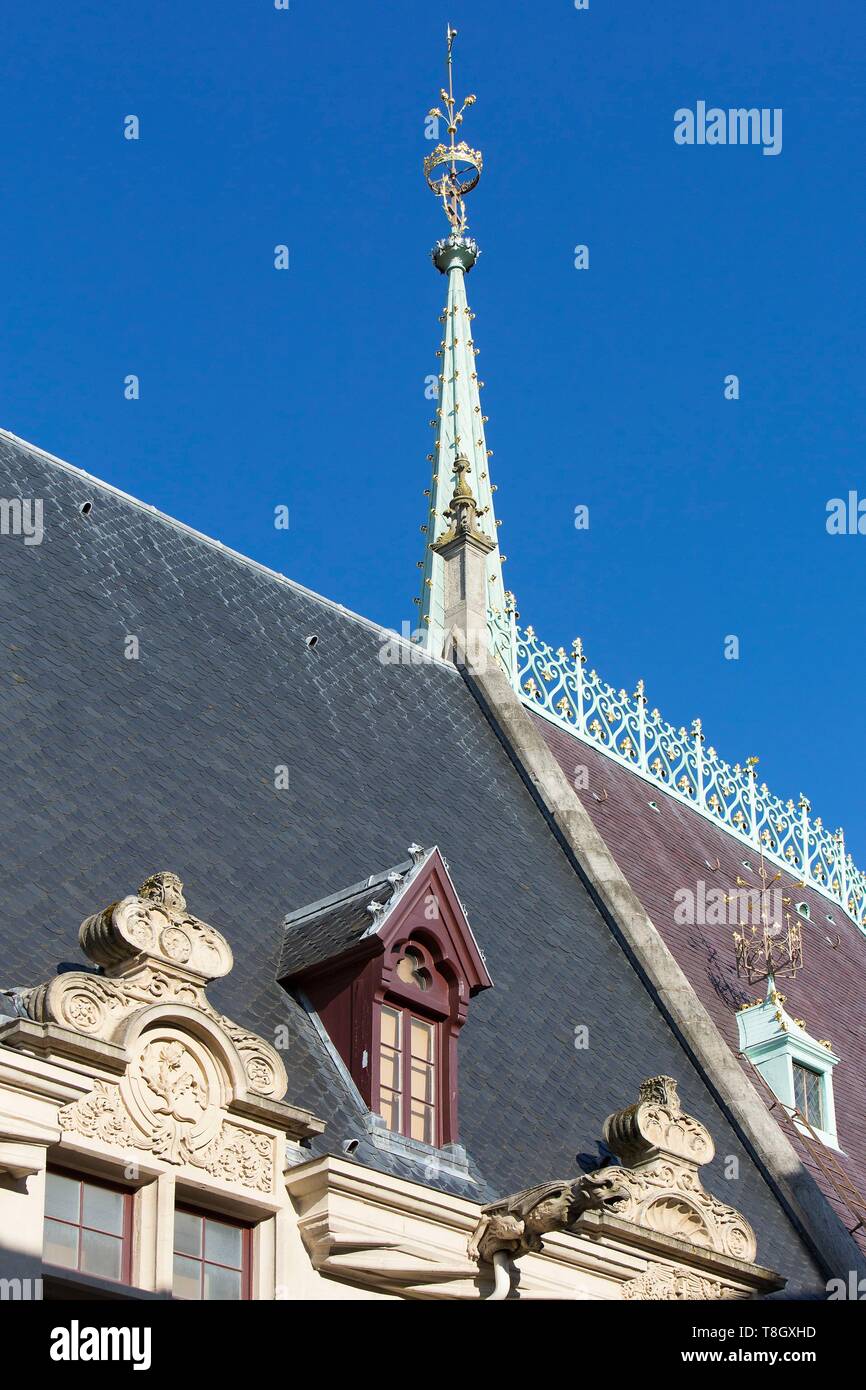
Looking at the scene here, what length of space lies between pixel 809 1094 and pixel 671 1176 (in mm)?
8183

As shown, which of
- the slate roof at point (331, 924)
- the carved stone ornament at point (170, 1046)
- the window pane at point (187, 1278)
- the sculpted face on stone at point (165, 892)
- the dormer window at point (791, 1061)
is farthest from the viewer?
the dormer window at point (791, 1061)

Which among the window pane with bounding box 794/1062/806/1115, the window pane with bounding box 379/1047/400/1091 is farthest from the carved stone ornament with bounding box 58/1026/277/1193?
the window pane with bounding box 794/1062/806/1115

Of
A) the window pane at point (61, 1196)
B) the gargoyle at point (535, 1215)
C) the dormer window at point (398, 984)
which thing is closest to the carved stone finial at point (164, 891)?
the window pane at point (61, 1196)

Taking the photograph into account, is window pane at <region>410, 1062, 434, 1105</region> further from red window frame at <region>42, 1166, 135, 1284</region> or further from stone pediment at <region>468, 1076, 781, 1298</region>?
red window frame at <region>42, 1166, 135, 1284</region>

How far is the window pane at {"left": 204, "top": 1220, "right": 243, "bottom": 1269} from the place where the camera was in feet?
60.6

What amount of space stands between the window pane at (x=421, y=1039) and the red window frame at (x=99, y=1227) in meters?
4.43

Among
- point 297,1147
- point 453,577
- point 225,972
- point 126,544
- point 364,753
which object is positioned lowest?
point 297,1147

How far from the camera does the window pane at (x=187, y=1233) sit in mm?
18250

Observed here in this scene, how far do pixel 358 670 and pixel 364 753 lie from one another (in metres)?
2.03

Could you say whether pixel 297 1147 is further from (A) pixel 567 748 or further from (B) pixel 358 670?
(A) pixel 567 748

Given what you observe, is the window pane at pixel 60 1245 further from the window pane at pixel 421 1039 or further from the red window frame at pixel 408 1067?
the window pane at pixel 421 1039
